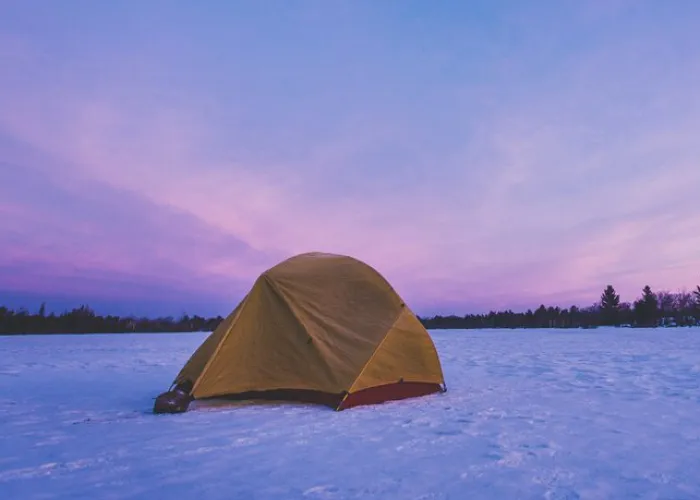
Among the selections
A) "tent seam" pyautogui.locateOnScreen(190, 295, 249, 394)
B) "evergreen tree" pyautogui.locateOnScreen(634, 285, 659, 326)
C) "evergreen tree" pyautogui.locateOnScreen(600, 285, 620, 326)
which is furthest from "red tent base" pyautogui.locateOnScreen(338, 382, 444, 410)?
"evergreen tree" pyautogui.locateOnScreen(600, 285, 620, 326)

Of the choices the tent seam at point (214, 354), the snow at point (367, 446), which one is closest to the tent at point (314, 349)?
the tent seam at point (214, 354)

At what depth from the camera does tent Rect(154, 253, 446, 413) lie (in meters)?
6.61

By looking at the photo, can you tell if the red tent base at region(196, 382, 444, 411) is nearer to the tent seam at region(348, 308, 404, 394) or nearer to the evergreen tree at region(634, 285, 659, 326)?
the tent seam at region(348, 308, 404, 394)

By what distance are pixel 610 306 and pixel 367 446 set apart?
8959 cm

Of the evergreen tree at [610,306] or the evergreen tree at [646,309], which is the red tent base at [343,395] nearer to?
the evergreen tree at [646,309]

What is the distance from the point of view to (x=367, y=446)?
14.5 feet

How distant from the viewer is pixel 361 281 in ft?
26.0

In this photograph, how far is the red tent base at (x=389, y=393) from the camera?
6.47 m

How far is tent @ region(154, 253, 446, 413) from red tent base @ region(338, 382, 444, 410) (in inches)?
0.6

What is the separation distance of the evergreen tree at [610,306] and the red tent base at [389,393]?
278ft

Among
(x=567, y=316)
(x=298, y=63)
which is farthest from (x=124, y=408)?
(x=567, y=316)

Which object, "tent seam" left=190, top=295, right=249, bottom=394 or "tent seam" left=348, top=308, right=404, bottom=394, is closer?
"tent seam" left=348, top=308, right=404, bottom=394

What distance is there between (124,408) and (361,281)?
3920 mm

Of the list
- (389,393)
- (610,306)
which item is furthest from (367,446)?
(610,306)
